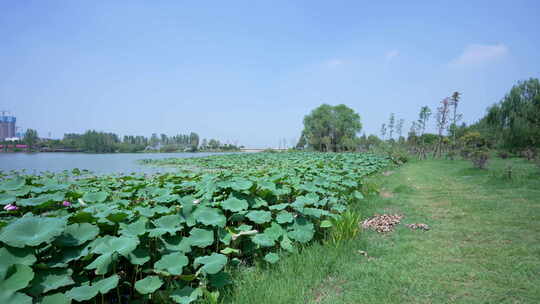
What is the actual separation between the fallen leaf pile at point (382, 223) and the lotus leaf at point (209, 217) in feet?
7.49

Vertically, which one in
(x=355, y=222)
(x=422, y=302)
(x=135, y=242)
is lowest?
→ (x=422, y=302)

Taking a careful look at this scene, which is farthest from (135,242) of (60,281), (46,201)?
(46,201)

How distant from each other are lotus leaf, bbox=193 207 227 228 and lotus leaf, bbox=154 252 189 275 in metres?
0.38

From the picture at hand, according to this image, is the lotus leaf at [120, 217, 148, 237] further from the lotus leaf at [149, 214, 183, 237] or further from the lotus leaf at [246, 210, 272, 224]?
the lotus leaf at [246, 210, 272, 224]

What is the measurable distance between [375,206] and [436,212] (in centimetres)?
99

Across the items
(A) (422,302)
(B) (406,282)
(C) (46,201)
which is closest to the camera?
(A) (422,302)

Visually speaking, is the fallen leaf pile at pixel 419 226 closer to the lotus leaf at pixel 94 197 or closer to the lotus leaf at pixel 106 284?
the lotus leaf at pixel 106 284

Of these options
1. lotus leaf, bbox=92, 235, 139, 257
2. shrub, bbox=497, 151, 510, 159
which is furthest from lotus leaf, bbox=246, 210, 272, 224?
shrub, bbox=497, 151, 510, 159

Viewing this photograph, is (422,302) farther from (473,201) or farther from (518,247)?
(473,201)

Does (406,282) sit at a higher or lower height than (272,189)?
lower

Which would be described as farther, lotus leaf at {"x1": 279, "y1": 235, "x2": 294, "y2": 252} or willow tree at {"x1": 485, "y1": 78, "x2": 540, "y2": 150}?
willow tree at {"x1": 485, "y1": 78, "x2": 540, "y2": 150}

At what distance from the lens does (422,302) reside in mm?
1777

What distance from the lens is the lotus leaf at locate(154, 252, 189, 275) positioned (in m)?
1.53

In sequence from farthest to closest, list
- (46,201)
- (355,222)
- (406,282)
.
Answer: (355,222) < (46,201) < (406,282)
